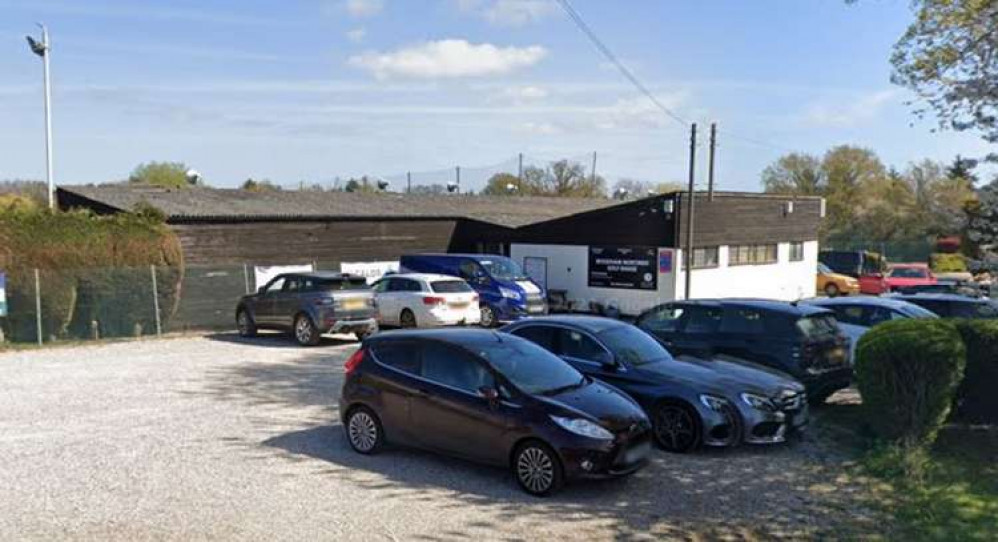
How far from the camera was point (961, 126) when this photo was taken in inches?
348

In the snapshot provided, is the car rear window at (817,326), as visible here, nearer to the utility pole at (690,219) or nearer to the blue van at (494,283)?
the blue van at (494,283)

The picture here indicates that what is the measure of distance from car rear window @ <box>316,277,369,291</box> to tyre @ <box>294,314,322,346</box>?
78cm

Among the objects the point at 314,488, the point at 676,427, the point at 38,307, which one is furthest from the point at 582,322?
the point at 38,307

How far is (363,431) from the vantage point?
911cm

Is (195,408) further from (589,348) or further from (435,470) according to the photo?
(589,348)

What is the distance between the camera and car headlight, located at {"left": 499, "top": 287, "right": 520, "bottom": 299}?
2356 centimetres

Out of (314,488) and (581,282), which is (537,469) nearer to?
(314,488)

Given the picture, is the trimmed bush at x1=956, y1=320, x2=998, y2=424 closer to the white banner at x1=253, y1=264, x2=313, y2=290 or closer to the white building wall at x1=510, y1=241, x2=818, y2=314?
the white building wall at x1=510, y1=241, x2=818, y2=314

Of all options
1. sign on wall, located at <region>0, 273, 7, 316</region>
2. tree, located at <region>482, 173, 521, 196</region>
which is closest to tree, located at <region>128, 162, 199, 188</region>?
tree, located at <region>482, 173, 521, 196</region>

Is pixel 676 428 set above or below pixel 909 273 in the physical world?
below

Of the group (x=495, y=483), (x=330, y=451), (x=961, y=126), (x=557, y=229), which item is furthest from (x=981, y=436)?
(x=557, y=229)

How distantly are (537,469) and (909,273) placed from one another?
3104 cm

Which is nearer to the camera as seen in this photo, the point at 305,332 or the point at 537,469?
the point at 537,469

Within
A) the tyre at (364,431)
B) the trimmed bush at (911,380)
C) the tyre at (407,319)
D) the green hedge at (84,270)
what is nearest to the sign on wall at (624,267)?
the tyre at (407,319)
